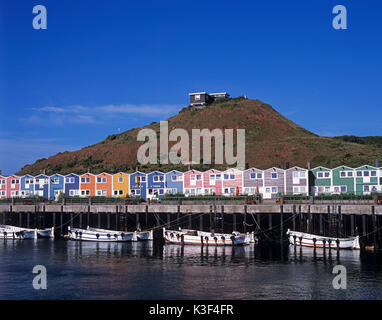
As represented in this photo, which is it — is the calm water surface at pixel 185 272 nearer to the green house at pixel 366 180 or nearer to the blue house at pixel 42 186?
the green house at pixel 366 180

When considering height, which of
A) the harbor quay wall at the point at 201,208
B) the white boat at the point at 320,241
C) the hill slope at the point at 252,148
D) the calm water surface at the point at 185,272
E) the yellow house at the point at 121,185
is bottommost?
the calm water surface at the point at 185,272

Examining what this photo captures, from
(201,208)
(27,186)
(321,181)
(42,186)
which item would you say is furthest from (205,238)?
(27,186)

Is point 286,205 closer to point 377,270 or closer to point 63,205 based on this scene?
point 377,270

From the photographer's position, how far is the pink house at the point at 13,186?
4197 inches

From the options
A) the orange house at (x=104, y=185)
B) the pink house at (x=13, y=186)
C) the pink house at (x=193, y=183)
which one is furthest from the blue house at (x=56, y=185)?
the pink house at (x=193, y=183)

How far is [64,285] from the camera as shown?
41781 mm

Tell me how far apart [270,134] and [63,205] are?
111m

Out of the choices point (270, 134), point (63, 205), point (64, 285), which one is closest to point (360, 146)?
point (270, 134)

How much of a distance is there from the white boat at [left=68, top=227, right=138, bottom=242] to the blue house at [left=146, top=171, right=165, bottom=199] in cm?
2222

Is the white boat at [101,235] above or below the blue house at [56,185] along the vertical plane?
below

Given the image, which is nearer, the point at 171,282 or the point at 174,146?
the point at 171,282

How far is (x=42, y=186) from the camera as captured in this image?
104 m

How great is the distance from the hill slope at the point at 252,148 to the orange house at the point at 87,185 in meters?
35.8

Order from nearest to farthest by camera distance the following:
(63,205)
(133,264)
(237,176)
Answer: (133,264)
(63,205)
(237,176)
